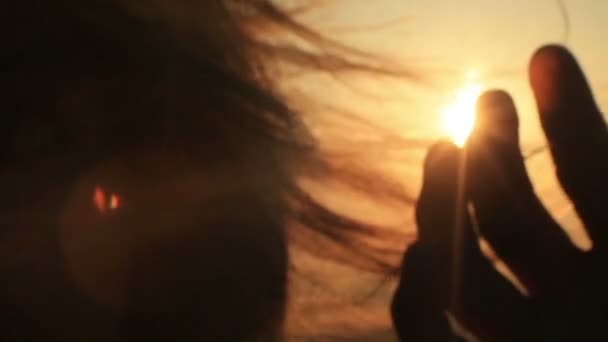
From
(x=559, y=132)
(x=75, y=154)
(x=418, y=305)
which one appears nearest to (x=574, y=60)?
(x=559, y=132)

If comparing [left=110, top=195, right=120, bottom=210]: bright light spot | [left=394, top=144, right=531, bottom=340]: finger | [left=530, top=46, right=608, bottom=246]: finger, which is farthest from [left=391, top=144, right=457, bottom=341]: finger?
[left=110, top=195, right=120, bottom=210]: bright light spot

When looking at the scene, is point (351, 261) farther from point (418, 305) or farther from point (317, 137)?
point (418, 305)

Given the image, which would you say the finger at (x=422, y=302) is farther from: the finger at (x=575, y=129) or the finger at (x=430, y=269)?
the finger at (x=575, y=129)

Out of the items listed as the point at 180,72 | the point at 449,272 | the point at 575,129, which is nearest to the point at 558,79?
the point at 575,129

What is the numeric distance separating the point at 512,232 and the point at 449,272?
61mm

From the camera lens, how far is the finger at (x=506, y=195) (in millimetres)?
690

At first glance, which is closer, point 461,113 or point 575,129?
point 575,129

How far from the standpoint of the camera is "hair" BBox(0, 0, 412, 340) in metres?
0.64

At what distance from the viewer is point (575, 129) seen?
651 mm

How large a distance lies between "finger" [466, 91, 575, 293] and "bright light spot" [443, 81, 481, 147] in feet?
0.06

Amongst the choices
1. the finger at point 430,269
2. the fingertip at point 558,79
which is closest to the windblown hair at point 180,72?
the finger at point 430,269

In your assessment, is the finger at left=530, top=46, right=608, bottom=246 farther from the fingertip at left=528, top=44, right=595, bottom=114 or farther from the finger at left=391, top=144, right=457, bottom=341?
the finger at left=391, top=144, right=457, bottom=341

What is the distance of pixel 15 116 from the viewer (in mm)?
639

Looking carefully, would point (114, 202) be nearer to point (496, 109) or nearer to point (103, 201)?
point (103, 201)
